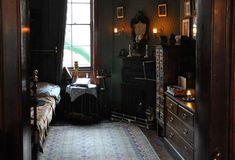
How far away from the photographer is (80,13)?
7.97 meters

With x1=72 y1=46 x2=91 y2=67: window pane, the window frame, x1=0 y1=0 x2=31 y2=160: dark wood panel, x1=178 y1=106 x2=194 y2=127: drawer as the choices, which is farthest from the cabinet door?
x1=0 y1=0 x2=31 y2=160: dark wood panel

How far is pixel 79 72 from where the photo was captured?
798 cm

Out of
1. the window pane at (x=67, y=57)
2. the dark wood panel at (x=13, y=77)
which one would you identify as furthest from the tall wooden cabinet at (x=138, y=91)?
the dark wood panel at (x=13, y=77)

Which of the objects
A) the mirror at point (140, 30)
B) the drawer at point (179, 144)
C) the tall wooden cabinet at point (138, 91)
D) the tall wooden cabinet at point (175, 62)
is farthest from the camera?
the mirror at point (140, 30)

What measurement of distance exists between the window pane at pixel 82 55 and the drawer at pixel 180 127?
294 cm

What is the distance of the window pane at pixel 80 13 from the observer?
7957mm

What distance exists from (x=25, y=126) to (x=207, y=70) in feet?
3.07

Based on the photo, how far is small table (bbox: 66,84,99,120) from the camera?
7.29m

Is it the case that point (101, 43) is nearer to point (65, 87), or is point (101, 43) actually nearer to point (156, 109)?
point (65, 87)

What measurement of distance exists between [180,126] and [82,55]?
12.1ft

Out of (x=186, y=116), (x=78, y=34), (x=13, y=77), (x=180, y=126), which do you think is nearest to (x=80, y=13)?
(x=78, y=34)

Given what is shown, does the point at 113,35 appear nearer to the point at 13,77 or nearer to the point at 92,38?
the point at 92,38

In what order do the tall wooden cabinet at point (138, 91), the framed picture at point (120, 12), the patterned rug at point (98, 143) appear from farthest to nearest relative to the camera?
the framed picture at point (120, 12) → the tall wooden cabinet at point (138, 91) → the patterned rug at point (98, 143)

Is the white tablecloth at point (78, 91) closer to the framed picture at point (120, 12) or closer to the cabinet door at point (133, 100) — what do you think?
the cabinet door at point (133, 100)
